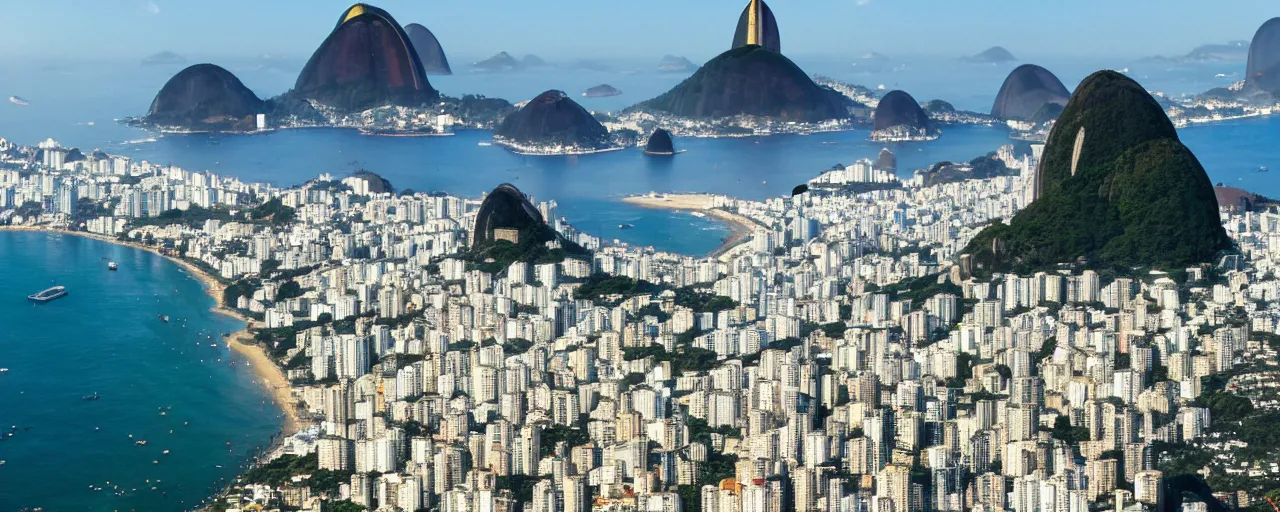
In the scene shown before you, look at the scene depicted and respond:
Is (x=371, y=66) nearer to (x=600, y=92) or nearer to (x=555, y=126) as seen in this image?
(x=555, y=126)

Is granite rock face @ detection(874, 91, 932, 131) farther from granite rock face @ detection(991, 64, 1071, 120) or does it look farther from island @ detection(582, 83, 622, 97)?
island @ detection(582, 83, 622, 97)

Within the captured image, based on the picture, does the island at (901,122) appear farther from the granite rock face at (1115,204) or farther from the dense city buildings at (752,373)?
the granite rock face at (1115,204)

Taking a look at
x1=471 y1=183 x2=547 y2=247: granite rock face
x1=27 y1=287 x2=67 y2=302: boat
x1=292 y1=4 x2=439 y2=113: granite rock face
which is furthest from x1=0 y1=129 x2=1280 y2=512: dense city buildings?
x1=292 y1=4 x2=439 y2=113: granite rock face

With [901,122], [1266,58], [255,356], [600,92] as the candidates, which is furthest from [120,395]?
[600,92]

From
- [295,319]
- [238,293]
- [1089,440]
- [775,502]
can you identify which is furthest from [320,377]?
[1089,440]

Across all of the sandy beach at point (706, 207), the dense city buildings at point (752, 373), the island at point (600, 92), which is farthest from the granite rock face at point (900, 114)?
the dense city buildings at point (752, 373)

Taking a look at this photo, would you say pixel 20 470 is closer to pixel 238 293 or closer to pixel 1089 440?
pixel 238 293
